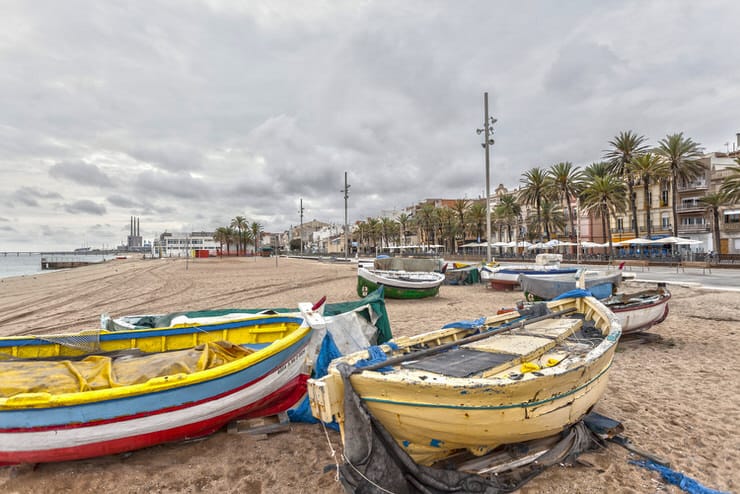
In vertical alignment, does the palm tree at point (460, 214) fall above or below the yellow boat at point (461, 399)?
above

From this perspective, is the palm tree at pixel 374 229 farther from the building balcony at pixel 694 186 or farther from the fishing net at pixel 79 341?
the fishing net at pixel 79 341

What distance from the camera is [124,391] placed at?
410 cm

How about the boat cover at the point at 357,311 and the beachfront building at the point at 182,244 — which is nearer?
the boat cover at the point at 357,311

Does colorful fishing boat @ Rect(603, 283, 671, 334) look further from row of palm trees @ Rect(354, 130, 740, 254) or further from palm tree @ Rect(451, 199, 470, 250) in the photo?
palm tree @ Rect(451, 199, 470, 250)

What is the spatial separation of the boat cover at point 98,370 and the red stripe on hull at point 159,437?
0.61 metres

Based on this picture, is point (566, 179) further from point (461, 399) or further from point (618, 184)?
point (461, 399)

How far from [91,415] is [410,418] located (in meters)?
3.29

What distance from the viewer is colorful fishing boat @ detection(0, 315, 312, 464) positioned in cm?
394

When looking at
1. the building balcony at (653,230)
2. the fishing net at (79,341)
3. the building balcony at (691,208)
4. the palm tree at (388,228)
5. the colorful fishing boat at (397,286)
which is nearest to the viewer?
the fishing net at (79,341)

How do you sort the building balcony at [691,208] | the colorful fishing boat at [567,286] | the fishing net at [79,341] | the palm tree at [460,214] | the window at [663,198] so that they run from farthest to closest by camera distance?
1. the palm tree at [460,214]
2. the window at [663,198]
3. the building balcony at [691,208]
4. the colorful fishing boat at [567,286]
5. the fishing net at [79,341]

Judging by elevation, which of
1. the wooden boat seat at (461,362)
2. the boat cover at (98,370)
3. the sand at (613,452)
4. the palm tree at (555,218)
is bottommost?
the sand at (613,452)

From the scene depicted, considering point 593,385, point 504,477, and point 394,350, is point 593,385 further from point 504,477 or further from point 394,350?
point 394,350

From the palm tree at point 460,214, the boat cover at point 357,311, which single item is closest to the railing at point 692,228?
the palm tree at point 460,214

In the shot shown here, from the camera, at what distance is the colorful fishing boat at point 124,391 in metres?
3.94
